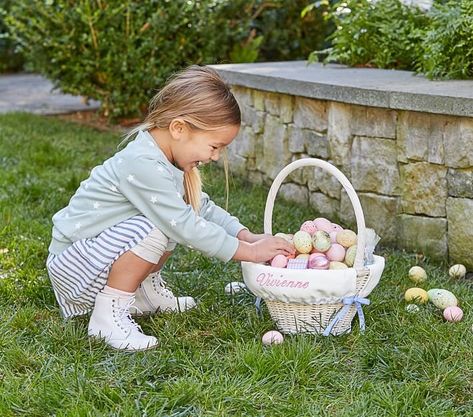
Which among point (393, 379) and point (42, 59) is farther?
point (42, 59)

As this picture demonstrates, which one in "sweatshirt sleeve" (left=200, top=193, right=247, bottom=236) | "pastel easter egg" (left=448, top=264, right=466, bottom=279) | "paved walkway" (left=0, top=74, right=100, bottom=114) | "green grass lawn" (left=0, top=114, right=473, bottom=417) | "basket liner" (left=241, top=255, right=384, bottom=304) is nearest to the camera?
"green grass lawn" (left=0, top=114, right=473, bottom=417)

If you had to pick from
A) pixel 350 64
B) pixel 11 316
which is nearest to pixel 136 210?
pixel 11 316

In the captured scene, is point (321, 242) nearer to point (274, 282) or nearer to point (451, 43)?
point (274, 282)

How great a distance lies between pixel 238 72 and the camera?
4934mm

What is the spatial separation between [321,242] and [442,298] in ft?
1.56

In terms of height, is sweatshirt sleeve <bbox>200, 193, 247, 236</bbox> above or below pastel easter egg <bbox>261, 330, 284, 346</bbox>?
above

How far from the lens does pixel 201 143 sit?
271cm

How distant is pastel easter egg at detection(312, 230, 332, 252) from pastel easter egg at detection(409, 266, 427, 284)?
610mm

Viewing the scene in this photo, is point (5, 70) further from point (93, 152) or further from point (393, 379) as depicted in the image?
point (393, 379)

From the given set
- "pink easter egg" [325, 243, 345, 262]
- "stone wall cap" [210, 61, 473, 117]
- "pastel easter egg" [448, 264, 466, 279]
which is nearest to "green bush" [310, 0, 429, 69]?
"stone wall cap" [210, 61, 473, 117]

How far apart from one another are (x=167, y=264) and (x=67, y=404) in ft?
4.41

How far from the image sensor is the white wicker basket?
2.55 meters

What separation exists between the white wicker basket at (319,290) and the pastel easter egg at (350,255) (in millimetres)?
68

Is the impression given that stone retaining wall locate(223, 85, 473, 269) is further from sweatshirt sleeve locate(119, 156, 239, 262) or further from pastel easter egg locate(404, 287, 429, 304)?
sweatshirt sleeve locate(119, 156, 239, 262)
